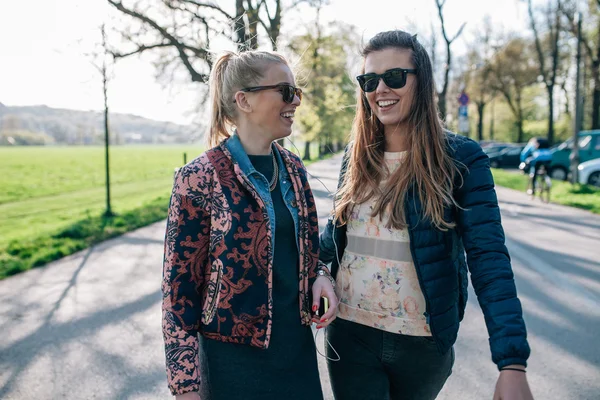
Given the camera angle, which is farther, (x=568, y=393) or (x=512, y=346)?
(x=568, y=393)

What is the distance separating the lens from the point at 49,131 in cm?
11481

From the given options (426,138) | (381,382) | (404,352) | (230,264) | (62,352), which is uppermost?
(426,138)

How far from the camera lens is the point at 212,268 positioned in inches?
66.7

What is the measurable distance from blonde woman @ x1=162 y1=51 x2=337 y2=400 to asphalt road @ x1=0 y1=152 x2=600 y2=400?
35cm

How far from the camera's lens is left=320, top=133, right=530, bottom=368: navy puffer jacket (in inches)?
61.2

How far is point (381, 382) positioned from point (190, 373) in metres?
0.77

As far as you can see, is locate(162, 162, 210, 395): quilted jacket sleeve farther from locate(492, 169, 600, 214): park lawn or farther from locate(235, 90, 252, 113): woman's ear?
locate(492, 169, 600, 214): park lawn

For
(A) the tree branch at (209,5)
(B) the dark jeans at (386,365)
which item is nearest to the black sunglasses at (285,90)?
(B) the dark jeans at (386,365)

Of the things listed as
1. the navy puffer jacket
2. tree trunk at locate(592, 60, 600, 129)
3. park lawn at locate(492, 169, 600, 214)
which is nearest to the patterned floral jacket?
the navy puffer jacket

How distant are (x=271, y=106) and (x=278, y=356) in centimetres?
96

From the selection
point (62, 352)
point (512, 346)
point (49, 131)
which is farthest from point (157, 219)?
point (49, 131)

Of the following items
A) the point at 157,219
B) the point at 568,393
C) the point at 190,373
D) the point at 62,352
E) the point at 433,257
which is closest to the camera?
the point at 190,373

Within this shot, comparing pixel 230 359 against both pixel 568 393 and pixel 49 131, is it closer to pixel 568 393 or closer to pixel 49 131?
pixel 568 393

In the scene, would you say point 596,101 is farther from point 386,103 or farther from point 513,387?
point 513,387
